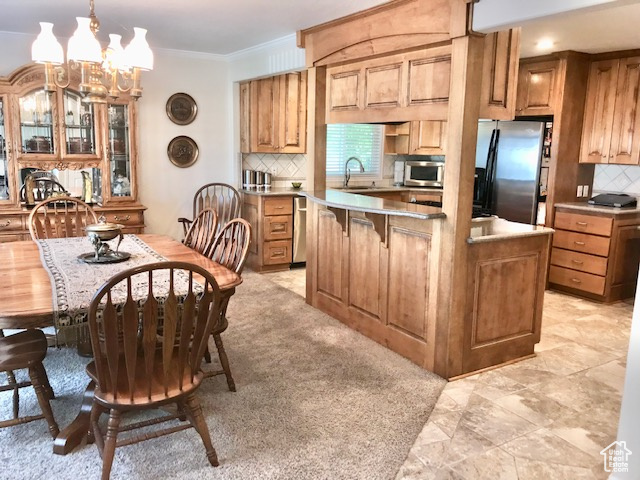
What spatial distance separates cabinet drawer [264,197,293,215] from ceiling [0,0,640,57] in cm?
162

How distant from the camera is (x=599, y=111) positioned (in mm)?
4906

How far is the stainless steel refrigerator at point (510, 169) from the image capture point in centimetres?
507

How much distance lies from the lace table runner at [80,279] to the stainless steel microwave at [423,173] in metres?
4.03

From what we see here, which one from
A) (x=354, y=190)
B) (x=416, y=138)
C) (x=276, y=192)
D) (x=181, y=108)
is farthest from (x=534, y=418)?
(x=181, y=108)

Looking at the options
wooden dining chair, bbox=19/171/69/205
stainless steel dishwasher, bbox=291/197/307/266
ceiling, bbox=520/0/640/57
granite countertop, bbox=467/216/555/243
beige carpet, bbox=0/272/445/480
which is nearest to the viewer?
beige carpet, bbox=0/272/445/480

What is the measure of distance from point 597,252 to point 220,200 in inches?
155

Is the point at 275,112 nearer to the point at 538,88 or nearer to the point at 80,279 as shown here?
the point at 538,88

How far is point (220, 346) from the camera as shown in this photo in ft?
9.59

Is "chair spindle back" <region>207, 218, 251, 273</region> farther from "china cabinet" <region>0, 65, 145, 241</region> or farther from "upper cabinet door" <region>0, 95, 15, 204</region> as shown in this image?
"upper cabinet door" <region>0, 95, 15, 204</region>

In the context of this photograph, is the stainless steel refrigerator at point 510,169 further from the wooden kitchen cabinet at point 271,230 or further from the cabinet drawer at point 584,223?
the wooden kitchen cabinet at point 271,230

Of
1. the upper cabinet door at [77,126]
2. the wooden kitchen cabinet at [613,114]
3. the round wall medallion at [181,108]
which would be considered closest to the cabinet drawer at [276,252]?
the round wall medallion at [181,108]

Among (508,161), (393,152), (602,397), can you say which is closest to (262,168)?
(393,152)

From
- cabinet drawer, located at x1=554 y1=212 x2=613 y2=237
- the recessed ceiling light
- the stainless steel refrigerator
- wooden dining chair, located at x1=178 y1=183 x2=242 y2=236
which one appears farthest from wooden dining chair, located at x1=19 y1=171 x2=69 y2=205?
cabinet drawer, located at x1=554 y1=212 x2=613 y2=237

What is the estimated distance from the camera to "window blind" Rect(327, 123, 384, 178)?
21.3 feet
